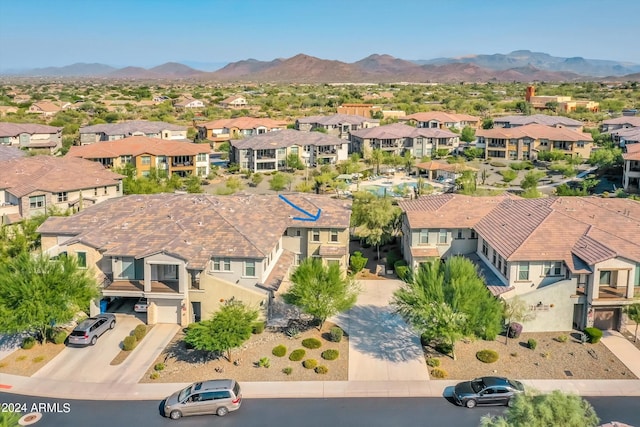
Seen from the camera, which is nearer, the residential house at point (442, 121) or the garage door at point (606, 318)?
the garage door at point (606, 318)

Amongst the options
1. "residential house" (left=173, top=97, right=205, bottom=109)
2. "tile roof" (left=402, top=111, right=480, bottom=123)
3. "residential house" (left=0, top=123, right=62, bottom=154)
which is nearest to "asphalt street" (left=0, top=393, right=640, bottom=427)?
"residential house" (left=0, top=123, right=62, bottom=154)

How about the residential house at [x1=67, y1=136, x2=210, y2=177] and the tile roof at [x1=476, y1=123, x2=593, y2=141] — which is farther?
the tile roof at [x1=476, y1=123, x2=593, y2=141]

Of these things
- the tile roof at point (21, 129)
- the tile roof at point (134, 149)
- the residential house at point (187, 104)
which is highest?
the residential house at point (187, 104)

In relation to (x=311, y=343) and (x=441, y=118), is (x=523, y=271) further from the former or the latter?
(x=441, y=118)

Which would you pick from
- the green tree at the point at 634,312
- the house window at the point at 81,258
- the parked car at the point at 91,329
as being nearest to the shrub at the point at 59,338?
the parked car at the point at 91,329

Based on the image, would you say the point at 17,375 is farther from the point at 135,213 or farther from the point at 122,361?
the point at 135,213

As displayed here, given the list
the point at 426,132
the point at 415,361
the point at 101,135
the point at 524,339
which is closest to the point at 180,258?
the point at 415,361

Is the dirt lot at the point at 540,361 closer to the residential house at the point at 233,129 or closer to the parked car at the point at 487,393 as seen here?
the parked car at the point at 487,393

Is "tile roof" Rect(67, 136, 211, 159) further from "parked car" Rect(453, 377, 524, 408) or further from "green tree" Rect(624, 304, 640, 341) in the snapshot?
"green tree" Rect(624, 304, 640, 341)
